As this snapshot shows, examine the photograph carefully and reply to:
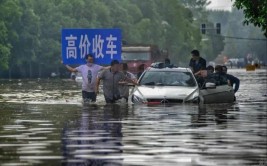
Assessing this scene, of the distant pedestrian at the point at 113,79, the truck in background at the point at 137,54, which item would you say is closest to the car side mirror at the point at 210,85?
the distant pedestrian at the point at 113,79

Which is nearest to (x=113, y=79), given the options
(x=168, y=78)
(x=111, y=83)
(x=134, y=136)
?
(x=111, y=83)

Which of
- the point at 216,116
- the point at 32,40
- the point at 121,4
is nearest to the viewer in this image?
the point at 216,116

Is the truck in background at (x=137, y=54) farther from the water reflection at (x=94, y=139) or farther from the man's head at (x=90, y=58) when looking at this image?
the water reflection at (x=94, y=139)

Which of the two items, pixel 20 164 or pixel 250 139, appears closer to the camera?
pixel 20 164

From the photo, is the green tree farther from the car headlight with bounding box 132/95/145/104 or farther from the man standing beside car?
the car headlight with bounding box 132/95/145/104

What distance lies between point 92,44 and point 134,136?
758 inches

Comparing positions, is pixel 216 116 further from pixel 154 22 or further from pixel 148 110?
pixel 154 22

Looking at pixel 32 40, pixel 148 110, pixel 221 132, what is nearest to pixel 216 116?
pixel 148 110

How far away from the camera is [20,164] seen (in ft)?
45.1

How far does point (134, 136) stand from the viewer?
733 inches

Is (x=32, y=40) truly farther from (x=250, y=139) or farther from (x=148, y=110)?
(x=250, y=139)

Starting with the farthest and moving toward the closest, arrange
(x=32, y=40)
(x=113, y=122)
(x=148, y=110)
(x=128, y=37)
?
(x=128, y=37), (x=32, y=40), (x=148, y=110), (x=113, y=122)

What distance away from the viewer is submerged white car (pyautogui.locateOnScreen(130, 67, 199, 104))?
28.4 meters

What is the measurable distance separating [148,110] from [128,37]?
11747 cm
